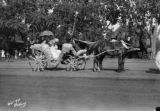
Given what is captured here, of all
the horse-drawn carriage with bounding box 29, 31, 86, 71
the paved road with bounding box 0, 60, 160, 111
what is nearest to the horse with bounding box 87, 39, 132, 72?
the horse-drawn carriage with bounding box 29, 31, 86, 71

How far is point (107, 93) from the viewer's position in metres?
11.6

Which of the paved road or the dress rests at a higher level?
the dress

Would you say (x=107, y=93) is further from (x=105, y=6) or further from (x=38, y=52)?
(x=105, y=6)

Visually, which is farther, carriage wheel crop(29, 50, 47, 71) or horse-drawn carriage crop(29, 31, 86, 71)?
carriage wheel crop(29, 50, 47, 71)

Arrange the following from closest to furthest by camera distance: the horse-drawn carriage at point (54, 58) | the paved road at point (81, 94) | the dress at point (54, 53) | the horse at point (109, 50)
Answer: the paved road at point (81, 94), the horse at point (109, 50), the horse-drawn carriage at point (54, 58), the dress at point (54, 53)

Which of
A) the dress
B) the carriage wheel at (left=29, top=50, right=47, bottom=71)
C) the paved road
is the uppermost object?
the dress

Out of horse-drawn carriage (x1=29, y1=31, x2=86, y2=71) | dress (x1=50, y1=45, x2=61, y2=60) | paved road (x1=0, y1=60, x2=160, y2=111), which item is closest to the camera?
paved road (x1=0, y1=60, x2=160, y2=111)

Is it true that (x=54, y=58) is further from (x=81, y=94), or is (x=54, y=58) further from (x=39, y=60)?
(x=81, y=94)

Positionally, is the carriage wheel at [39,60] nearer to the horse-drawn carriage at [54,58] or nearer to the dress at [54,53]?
the horse-drawn carriage at [54,58]

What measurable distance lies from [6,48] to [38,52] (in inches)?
1586

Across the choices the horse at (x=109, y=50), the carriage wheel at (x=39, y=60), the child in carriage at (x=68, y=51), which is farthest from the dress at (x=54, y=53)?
the horse at (x=109, y=50)

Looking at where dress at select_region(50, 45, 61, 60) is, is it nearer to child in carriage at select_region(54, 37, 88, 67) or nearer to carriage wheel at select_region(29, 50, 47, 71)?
child in carriage at select_region(54, 37, 88, 67)

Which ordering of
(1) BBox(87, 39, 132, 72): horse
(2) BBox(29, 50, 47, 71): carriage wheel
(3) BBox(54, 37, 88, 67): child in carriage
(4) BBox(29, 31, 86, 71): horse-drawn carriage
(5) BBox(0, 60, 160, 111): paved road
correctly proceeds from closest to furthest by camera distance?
(5) BBox(0, 60, 160, 111): paved road
(1) BBox(87, 39, 132, 72): horse
(3) BBox(54, 37, 88, 67): child in carriage
(4) BBox(29, 31, 86, 71): horse-drawn carriage
(2) BBox(29, 50, 47, 71): carriage wheel

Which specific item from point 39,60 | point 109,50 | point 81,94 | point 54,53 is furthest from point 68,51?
point 81,94
